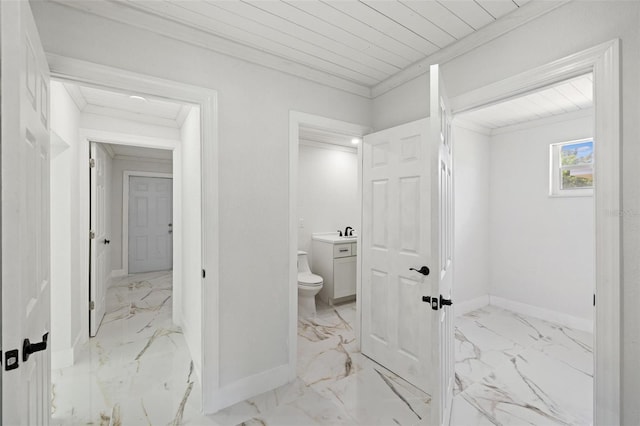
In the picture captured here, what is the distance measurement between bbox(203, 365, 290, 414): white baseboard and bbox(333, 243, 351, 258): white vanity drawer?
191cm

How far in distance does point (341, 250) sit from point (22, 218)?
339cm

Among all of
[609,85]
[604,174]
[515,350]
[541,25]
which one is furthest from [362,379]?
[541,25]

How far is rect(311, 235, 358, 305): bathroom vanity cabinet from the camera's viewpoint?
3949mm

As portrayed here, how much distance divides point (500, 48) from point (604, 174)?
36.6 inches

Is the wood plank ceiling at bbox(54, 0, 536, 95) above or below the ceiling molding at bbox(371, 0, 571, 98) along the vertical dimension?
above

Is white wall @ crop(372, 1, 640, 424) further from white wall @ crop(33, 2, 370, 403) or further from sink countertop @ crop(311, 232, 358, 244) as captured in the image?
sink countertop @ crop(311, 232, 358, 244)

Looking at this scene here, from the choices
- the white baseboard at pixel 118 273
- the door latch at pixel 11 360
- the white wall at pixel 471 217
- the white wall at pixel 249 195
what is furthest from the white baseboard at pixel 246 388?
the white baseboard at pixel 118 273

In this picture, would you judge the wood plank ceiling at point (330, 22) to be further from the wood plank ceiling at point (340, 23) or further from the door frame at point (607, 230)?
the door frame at point (607, 230)

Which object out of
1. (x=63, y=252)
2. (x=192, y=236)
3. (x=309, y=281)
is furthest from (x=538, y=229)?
(x=63, y=252)

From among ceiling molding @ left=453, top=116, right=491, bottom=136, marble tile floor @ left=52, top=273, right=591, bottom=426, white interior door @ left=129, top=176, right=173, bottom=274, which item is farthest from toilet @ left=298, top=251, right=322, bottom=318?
white interior door @ left=129, top=176, right=173, bottom=274

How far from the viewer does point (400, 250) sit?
2.32 meters

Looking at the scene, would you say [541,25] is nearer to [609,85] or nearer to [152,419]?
[609,85]

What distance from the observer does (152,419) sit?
1822mm

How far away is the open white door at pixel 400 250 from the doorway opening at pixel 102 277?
1.40m
